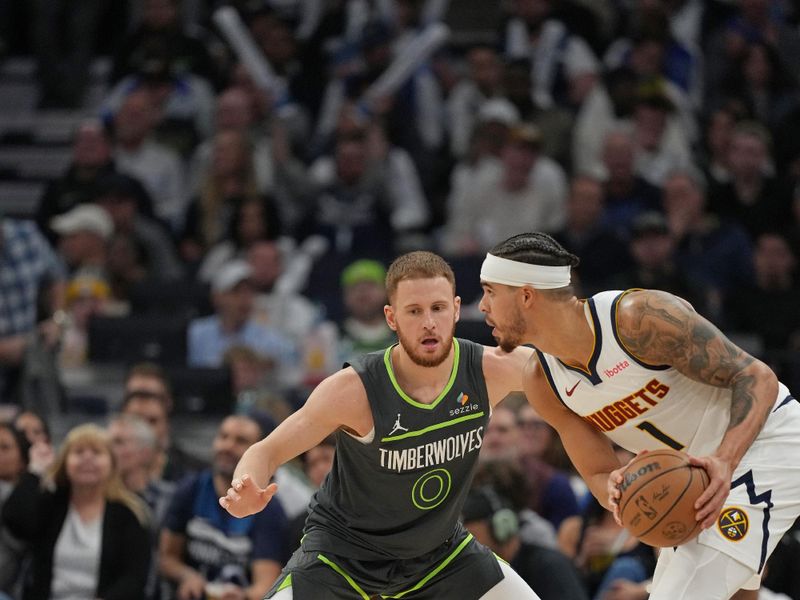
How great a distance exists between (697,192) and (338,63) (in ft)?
13.2

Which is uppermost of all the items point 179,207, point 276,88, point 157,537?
point 276,88

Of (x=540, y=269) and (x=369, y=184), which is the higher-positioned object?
Result: (x=540, y=269)

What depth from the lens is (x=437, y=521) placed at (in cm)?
611

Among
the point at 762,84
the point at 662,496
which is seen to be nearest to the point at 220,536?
the point at 662,496

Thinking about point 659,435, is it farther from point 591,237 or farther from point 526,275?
point 591,237

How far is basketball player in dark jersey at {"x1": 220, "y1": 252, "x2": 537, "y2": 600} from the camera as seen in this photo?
5949mm

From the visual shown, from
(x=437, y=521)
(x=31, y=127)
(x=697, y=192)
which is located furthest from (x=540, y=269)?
(x=31, y=127)

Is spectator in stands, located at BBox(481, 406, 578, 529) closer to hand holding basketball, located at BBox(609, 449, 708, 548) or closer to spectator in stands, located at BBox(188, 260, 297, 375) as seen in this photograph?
spectator in stands, located at BBox(188, 260, 297, 375)

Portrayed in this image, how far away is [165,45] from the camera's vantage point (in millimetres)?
14203

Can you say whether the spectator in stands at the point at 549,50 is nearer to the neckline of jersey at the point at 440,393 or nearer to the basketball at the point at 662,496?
the neckline of jersey at the point at 440,393

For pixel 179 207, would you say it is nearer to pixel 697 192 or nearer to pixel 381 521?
pixel 697 192

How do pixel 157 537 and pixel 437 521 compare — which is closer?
pixel 437 521

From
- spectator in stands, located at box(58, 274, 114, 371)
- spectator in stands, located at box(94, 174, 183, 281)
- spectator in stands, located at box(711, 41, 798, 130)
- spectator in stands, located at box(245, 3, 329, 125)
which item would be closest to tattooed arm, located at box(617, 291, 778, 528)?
spectator in stands, located at box(58, 274, 114, 371)

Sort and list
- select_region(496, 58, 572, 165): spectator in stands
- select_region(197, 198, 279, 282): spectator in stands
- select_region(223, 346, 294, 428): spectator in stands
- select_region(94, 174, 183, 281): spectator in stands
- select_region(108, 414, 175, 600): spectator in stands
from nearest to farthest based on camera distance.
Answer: select_region(108, 414, 175, 600): spectator in stands
select_region(223, 346, 294, 428): spectator in stands
select_region(197, 198, 279, 282): spectator in stands
select_region(94, 174, 183, 281): spectator in stands
select_region(496, 58, 572, 165): spectator in stands
